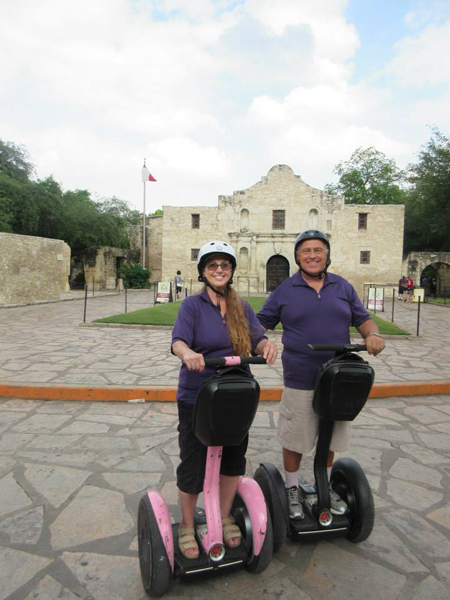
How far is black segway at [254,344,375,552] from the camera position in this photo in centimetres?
220

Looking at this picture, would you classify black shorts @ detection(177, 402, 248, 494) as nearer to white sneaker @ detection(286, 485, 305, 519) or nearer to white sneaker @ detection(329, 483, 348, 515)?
white sneaker @ detection(286, 485, 305, 519)

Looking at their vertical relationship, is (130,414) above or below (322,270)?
below

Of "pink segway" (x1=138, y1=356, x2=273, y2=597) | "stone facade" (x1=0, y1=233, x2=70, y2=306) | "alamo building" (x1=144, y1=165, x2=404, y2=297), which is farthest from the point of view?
"alamo building" (x1=144, y1=165, x2=404, y2=297)

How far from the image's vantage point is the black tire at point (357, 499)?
7.64 ft

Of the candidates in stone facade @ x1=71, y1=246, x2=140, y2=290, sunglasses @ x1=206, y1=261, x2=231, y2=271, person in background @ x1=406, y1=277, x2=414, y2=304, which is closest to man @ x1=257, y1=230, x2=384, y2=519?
sunglasses @ x1=206, y1=261, x2=231, y2=271

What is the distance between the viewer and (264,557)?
2.10m

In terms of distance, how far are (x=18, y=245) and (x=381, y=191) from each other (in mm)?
37124

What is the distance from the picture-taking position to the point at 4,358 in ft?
22.1

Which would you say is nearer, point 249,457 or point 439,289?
point 249,457

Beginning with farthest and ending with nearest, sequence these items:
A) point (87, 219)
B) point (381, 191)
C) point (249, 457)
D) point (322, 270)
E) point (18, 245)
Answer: point (381, 191) < point (87, 219) < point (18, 245) < point (249, 457) < point (322, 270)

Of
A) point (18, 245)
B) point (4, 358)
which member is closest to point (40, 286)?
point (18, 245)

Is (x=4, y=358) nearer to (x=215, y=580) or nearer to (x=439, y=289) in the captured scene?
(x=215, y=580)

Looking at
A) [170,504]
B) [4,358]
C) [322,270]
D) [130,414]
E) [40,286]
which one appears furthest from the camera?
[40,286]

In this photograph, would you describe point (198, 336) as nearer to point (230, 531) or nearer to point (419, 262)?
point (230, 531)
